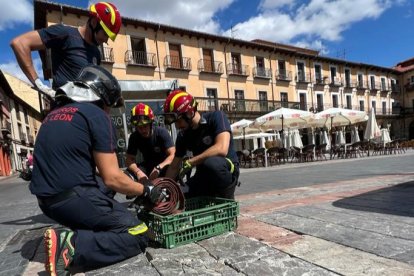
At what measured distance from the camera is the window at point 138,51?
22.0m

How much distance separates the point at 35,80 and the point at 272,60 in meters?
28.8

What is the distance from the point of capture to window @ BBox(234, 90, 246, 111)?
86.5 ft

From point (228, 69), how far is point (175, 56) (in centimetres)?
495

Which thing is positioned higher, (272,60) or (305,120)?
(272,60)

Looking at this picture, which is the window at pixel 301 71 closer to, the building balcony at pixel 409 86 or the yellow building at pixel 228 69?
the yellow building at pixel 228 69

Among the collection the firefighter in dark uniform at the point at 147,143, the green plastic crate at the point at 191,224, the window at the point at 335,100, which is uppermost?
the window at the point at 335,100

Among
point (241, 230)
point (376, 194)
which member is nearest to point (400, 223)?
point (241, 230)

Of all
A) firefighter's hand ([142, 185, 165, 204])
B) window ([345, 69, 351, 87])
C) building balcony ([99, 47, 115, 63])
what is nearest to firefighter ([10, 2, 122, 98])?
firefighter's hand ([142, 185, 165, 204])

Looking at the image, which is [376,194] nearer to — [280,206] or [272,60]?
[280,206]

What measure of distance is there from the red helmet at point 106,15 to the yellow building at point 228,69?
7.31 m

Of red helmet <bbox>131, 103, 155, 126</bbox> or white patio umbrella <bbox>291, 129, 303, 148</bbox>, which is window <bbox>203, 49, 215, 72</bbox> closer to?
white patio umbrella <bbox>291, 129, 303, 148</bbox>

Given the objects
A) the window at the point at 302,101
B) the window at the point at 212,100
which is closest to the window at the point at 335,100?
the window at the point at 302,101

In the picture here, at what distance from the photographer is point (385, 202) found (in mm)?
3746

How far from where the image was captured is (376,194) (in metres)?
4.30
